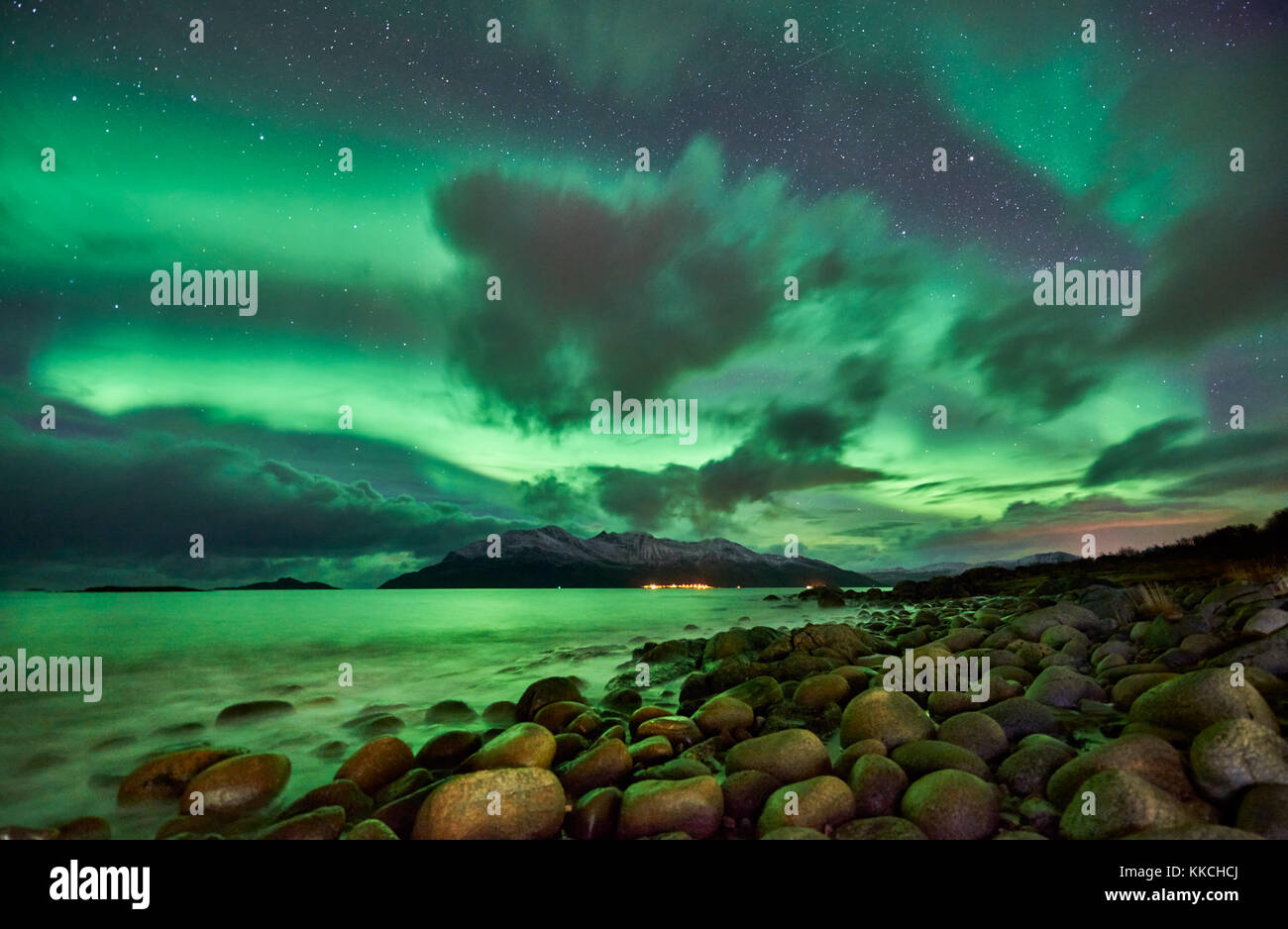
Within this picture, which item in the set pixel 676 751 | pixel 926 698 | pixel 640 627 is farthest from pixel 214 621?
pixel 926 698

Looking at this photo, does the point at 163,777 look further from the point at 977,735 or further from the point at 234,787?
the point at 977,735

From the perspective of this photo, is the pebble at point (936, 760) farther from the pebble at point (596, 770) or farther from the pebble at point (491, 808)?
the pebble at point (491, 808)

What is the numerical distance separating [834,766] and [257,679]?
15.2 meters

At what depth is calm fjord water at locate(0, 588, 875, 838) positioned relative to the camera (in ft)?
24.3

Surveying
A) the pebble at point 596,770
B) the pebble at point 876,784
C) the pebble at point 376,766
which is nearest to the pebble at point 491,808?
the pebble at point 596,770

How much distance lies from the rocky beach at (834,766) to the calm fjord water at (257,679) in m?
0.62

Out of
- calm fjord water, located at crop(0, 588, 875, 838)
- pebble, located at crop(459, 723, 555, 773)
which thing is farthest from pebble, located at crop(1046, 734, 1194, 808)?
calm fjord water, located at crop(0, 588, 875, 838)

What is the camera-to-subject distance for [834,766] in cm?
528

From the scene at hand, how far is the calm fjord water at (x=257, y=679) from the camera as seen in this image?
7.41 meters

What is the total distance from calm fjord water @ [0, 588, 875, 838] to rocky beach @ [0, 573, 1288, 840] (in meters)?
0.62

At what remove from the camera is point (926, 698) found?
741 centimetres
